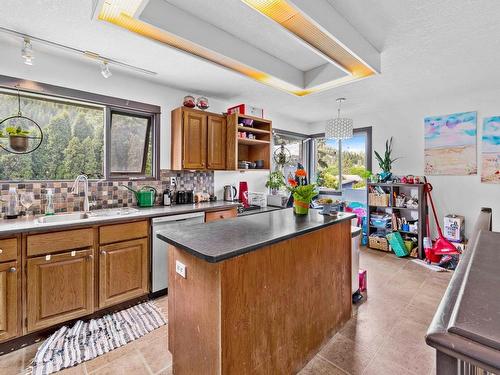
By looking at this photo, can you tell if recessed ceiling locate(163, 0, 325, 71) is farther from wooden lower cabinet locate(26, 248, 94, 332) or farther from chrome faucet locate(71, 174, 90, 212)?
wooden lower cabinet locate(26, 248, 94, 332)

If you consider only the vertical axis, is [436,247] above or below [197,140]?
below

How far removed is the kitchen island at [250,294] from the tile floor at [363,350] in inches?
7.6

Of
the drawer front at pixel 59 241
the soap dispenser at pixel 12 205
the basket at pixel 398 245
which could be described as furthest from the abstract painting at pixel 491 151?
the soap dispenser at pixel 12 205

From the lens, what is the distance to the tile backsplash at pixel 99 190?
2490mm

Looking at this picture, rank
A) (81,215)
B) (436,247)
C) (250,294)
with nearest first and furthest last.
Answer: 1. (250,294)
2. (81,215)
3. (436,247)

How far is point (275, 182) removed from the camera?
4.81 meters

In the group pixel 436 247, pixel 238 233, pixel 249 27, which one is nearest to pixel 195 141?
pixel 249 27

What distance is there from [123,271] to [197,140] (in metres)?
1.85

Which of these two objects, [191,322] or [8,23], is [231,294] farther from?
[8,23]

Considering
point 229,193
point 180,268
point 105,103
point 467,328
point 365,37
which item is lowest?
point 180,268

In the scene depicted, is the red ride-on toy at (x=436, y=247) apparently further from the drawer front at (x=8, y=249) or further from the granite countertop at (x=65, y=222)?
the drawer front at (x=8, y=249)

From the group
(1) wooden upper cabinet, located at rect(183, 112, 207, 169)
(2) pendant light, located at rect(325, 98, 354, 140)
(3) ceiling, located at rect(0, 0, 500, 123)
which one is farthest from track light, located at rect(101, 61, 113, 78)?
(2) pendant light, located at rect(325, 98, 354, 140)

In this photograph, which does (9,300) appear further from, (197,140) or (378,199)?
(378,199)

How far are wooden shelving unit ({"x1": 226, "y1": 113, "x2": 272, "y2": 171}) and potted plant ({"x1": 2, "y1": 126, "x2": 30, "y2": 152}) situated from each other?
2292 millimetres
